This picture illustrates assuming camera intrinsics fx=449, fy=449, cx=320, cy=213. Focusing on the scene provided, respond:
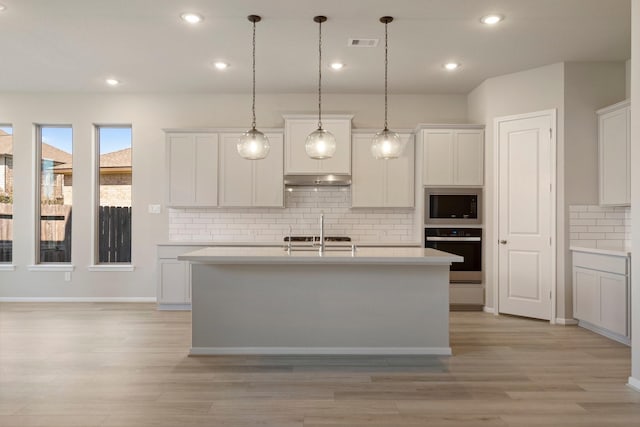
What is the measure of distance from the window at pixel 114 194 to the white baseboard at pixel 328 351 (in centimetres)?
332

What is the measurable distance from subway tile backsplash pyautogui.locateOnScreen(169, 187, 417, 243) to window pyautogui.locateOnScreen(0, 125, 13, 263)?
2.25 metres

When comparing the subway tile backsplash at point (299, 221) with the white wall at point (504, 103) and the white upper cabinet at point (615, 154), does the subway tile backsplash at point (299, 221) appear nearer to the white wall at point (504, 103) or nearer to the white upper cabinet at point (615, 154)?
the white wall at point (504, 103)

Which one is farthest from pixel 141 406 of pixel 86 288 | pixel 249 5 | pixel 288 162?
pixel 86 288

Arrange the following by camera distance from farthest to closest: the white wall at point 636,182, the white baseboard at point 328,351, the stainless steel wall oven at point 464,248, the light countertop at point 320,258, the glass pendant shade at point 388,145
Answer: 1. the stainless steel wall oven at point 464,248
2. the glass pendant shade at point 388,145
3. the white baseboard at point 328,351
4. the light countertop at point 320,258
5. the white wall at point 636,182

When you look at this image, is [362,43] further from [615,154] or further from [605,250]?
[605,250]

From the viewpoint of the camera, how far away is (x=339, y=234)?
629 centimetres

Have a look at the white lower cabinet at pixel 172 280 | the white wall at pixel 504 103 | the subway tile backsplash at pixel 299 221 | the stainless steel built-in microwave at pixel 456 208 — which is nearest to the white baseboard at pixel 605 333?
the white wall at pixel 504 103

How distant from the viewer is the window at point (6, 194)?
6.26 metres

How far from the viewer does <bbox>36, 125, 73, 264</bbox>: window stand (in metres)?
6.35

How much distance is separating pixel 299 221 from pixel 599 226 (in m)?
3.62

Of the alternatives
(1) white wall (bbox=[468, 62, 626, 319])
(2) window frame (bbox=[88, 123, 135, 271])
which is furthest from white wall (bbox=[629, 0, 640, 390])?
(2) window frame (bbox=[88, 123, 135, 271])

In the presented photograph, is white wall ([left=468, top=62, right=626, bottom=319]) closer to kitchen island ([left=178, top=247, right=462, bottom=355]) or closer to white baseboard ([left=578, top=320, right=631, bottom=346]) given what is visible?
white baseboard ([left=578, top=320, right=631, bottom=346])

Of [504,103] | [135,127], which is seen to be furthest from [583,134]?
[135,127]

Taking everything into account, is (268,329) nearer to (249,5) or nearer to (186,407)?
(186,407)
